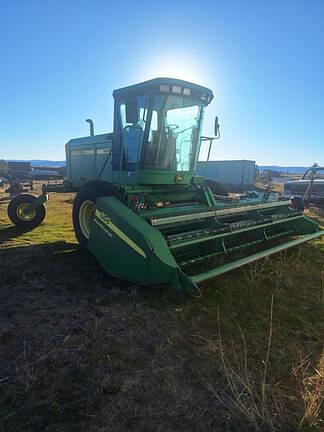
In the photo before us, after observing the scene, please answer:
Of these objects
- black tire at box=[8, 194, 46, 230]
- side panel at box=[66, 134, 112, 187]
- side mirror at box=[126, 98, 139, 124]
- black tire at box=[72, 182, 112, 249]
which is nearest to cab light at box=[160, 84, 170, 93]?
side mirror at box=[126, 98, 139, 124]

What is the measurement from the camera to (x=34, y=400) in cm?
203

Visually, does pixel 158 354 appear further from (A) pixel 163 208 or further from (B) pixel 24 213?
(B) pixel 24 213

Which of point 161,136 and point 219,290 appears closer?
point 219,290

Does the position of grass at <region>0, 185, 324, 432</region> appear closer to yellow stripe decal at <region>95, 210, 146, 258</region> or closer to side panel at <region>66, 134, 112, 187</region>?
yellow stripe decal at <region>95, 210, 146, 258</region>

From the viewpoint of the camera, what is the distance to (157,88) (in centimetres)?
499

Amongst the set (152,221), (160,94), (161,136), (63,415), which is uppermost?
(160,94)

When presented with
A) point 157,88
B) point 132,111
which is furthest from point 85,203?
point 157,88

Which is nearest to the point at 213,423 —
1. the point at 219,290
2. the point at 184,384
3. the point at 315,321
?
the point at 184,384

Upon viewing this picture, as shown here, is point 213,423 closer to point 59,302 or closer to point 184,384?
point 184,384

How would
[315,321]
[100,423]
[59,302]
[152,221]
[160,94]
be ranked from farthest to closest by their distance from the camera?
[160,94]
[152,221]
[59,302]
[315,321]
[100,423]

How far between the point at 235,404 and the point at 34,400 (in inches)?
49.2

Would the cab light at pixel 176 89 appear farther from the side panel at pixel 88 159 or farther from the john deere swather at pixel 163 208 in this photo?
the side panel at pixel 88 159

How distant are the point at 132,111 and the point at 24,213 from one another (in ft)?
12.7

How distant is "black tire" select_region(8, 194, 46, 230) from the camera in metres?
7.35
